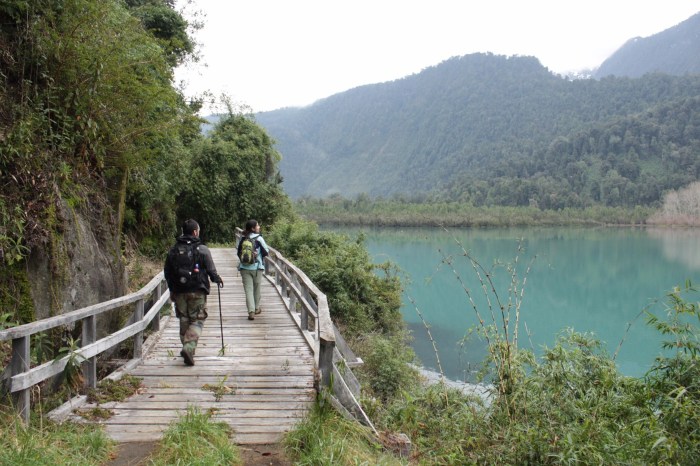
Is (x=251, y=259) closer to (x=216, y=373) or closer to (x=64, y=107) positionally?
(x=216, y=373)

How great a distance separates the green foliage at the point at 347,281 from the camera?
13375 mm

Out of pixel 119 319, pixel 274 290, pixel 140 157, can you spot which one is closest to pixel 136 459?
pixel 119 319

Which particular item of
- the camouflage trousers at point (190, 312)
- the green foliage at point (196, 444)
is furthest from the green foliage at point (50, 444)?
the camouflage trousers at point (190, 312)

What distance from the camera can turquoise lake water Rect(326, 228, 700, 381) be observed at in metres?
17.8

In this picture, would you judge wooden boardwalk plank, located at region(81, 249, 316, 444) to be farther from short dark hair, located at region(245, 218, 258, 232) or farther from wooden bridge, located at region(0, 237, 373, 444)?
short dark hair, located at region(245, 218, 258, 232)

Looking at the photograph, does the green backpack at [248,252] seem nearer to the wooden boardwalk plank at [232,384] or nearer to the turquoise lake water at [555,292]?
the wooden boardwalk plank at [232,384]

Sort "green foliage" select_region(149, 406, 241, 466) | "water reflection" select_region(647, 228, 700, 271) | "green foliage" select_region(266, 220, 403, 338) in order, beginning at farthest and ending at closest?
"water reflection" select_region(647, 228, 700, 271), "green foliage" select_region(266, 220, 403, 338), "green foliage" select_region(149, 406, 241, 466)

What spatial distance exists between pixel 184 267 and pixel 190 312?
0.51m

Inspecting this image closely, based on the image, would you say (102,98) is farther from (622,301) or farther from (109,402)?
(622,301)

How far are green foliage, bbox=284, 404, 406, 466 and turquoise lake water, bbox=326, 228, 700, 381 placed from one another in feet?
6.38

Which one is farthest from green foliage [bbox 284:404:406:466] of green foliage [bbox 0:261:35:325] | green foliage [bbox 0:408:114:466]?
green foliage [bbox 0:261:35:325]

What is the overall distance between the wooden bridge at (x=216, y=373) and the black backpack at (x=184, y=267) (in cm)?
61

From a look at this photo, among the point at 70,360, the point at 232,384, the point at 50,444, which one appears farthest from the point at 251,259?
the point at 50,444

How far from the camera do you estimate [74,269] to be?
19.5 feet
